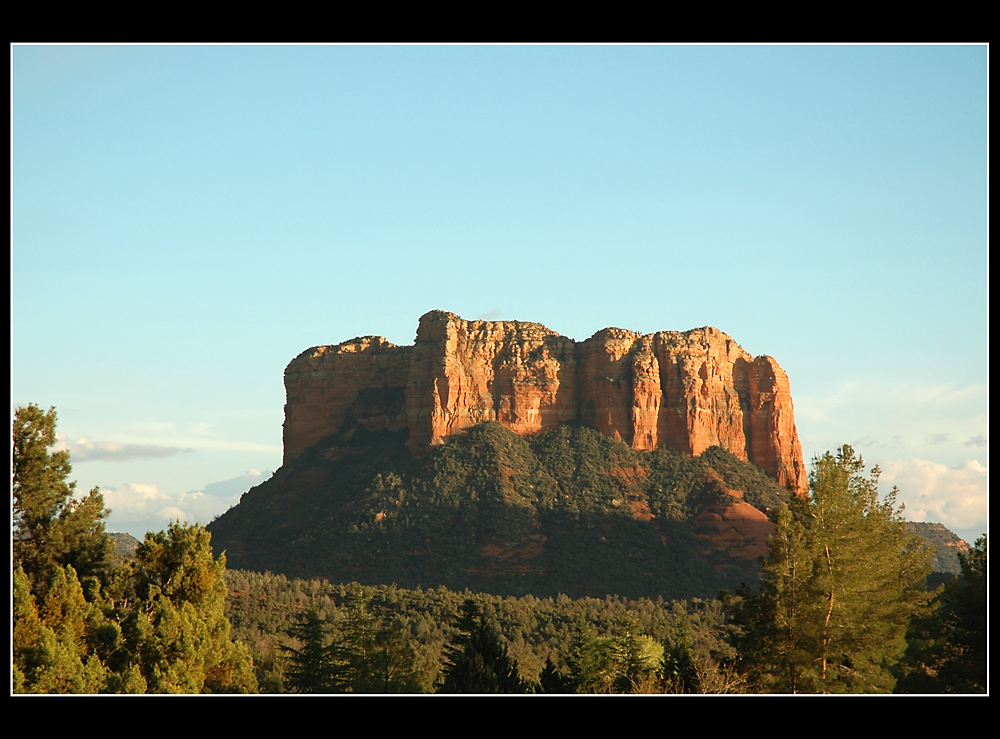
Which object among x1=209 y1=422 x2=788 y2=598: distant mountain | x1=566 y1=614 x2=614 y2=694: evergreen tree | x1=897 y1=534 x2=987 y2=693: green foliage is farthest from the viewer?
x1=209 y1=422 x2=788 y2=598: distant mountain

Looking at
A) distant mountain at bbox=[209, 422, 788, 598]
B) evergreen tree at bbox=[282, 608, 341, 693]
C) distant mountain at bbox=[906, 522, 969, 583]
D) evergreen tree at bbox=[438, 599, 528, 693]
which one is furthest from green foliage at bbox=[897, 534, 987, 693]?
distant mountain at bbox=[906, 522, 969, 583]

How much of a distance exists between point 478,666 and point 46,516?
44.7 ft

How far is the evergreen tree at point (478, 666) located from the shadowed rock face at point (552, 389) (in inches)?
2095

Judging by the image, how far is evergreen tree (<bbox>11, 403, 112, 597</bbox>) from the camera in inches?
1041

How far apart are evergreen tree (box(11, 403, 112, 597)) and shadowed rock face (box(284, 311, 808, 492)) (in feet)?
198

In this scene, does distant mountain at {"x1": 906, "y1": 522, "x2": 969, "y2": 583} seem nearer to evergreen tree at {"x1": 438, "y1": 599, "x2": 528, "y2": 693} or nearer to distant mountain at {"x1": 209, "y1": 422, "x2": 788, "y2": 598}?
distant mountain at {"x1": 209, "y1": 422, "x2": 788, "y2": 598}

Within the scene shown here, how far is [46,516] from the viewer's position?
26906 mm

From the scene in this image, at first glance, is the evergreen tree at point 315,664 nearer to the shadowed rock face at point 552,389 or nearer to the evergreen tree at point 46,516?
the evergreen tree at point 46,516

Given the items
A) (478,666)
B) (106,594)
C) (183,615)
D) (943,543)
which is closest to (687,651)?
(478,666)

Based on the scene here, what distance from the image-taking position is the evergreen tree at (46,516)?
2644 centimetres

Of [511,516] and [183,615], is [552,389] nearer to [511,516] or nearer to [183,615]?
[511,516]

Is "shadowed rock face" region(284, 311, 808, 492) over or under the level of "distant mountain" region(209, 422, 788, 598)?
over
